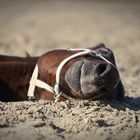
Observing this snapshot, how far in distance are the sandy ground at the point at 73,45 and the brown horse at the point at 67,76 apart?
0.14 meters

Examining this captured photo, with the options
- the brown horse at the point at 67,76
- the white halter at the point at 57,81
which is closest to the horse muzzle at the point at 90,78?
the brown horse at the point at 67,76

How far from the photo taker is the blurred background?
908 centimetres

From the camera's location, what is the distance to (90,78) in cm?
362

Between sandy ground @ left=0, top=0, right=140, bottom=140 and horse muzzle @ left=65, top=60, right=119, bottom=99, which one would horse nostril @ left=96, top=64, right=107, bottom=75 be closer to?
horse muzzle @ left=65, top=60, right=119, bottom=99

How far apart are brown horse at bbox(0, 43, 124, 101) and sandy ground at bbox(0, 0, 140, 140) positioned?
0.14m

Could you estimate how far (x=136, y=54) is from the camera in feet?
30.0

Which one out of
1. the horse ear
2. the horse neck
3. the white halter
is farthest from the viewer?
the horse ear

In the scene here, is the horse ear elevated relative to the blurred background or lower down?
lower down

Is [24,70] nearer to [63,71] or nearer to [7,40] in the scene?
[63,71]

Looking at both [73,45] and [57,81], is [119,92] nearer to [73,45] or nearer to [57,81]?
[57,81]

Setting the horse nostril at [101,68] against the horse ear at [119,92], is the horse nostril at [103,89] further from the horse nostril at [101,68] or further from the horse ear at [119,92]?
the horse ear at [119,92]

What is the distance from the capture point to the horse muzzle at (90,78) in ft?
11.9

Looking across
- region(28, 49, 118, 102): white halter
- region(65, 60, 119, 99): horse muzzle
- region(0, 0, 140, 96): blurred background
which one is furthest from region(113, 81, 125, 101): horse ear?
region(0, 0, 140, 96): blurred background

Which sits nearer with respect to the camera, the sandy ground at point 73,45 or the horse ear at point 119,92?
the sandy ground at point 73,45
